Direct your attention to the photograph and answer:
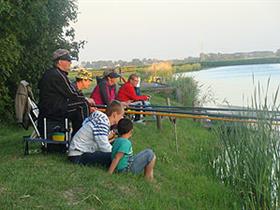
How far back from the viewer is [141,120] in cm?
1209

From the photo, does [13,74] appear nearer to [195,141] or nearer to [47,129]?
[195,141]

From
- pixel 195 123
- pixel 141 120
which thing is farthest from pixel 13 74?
pixel 195 123

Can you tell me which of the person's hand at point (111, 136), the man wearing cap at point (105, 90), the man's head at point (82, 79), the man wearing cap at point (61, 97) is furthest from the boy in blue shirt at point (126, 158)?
the man wearing cap at point (105, 90)

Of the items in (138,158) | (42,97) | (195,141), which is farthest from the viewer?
(195,141)

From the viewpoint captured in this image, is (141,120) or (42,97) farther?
(141,120)

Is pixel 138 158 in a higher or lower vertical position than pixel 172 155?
higher

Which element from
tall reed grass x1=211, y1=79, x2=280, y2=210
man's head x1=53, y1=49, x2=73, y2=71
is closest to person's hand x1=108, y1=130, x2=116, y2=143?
man's head x1=53, y1=49, x2=73, y2=71

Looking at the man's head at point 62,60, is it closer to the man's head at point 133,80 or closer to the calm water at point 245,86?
the calm water at point 245,86

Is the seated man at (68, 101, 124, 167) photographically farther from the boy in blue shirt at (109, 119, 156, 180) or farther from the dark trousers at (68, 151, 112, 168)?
the boy in blue shirt at (109, 119, 156, 180)

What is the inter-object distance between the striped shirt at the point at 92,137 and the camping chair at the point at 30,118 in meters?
0.57

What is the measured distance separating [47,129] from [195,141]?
17.5 feet

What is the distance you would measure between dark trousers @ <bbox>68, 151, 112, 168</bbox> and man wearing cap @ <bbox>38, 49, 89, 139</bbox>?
63 cm

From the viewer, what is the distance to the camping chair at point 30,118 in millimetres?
7223

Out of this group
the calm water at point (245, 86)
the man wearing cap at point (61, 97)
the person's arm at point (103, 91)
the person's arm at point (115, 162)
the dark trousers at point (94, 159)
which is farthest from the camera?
the person's arm at point (103, 91)
